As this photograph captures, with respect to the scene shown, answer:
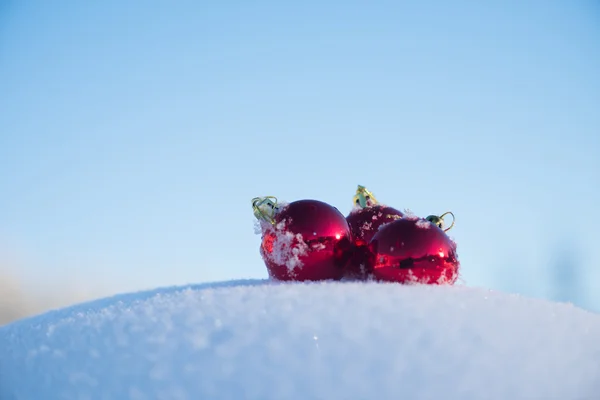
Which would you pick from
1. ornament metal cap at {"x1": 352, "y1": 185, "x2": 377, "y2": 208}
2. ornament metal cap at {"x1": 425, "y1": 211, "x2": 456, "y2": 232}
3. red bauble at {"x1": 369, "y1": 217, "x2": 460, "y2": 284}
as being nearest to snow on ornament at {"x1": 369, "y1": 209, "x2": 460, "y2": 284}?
red bauble at {"x1": 369, "y1": 217, "x2": 460, "y2": 284}

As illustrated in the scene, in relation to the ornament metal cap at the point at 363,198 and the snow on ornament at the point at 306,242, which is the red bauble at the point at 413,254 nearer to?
the snow on ornament at the point at 306,242

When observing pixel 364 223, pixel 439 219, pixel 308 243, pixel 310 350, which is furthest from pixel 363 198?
pixel 310 350

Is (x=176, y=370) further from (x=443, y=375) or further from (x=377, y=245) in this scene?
(x=377, y=245)

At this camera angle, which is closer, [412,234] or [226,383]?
[226,383]

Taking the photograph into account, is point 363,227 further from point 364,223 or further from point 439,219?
point 439,219

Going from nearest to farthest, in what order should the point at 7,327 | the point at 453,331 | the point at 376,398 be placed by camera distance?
the point at 376,398, the point at 453,331, the point at 7,327

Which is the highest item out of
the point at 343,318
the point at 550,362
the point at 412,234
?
the point at 412,234

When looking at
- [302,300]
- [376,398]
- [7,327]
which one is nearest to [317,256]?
[302,300]
